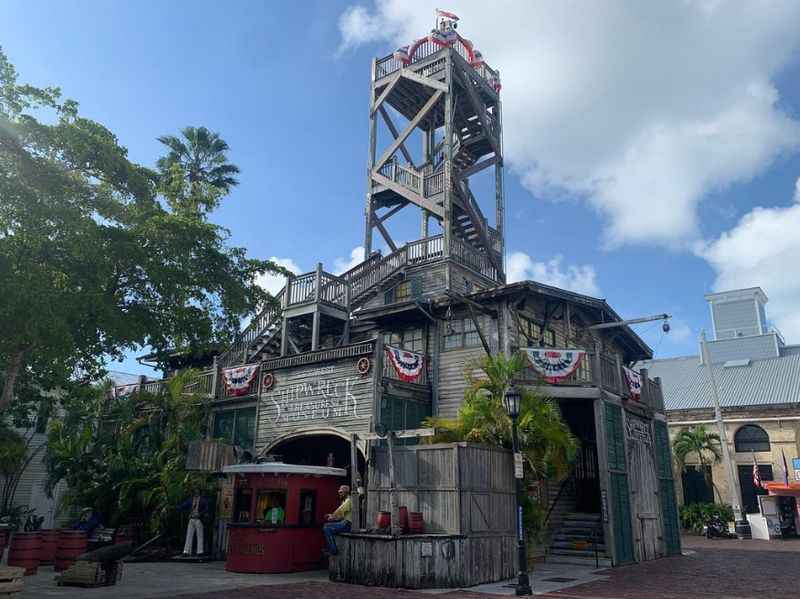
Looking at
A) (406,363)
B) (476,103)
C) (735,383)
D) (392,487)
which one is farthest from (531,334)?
(735,383)

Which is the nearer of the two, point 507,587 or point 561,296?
point 507,587

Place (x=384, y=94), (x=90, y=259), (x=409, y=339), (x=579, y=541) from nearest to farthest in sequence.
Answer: (x=90, y=259) < (x=579, y=541) < (x=409, y=339) < (x=384, y=94)

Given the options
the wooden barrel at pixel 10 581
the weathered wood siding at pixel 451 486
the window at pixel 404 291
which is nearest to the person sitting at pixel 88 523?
the weathered wood siding at pixel 451 486

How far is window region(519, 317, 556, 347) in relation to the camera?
66.2 ft

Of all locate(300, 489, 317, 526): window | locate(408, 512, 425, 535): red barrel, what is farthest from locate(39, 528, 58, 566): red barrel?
locate(408, 512, 425, 535): red barrel

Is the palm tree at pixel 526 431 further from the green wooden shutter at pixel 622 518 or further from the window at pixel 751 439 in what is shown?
the window at pixel 751 439

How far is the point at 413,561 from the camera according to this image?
12523 millimetres

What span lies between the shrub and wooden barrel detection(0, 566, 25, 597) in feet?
104

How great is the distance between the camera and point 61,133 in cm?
1101

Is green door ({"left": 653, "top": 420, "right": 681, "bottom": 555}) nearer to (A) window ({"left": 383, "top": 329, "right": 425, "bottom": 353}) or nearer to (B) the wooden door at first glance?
(B) the wooden door

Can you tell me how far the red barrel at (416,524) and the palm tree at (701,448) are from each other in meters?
27.2

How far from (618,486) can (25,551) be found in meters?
14.5

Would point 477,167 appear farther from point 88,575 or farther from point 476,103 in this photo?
point 88,575

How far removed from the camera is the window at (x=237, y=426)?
824 inches
